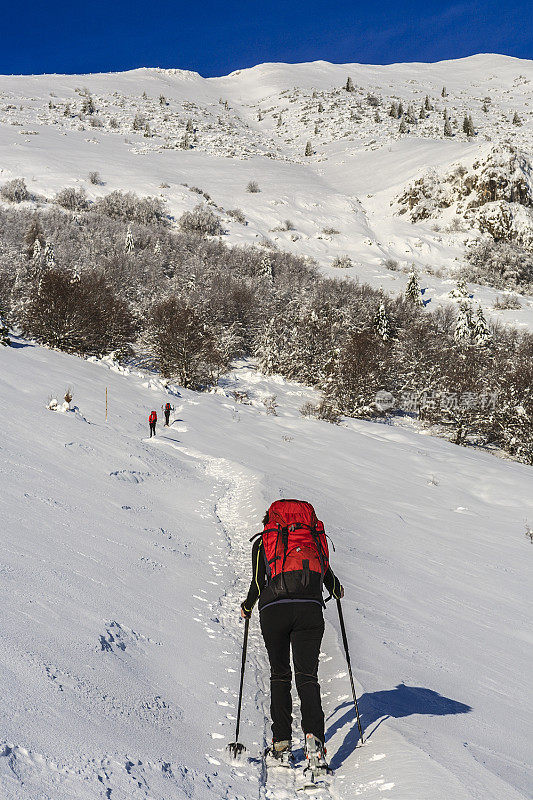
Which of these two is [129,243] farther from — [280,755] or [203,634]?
[280,755]

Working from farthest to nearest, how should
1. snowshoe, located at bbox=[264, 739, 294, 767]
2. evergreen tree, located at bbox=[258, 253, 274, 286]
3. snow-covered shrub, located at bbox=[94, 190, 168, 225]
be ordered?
snow-covered shrub, located at bbox=[94, 190, 168, 225] < evergreen tree, located at bbox=[258, 253, 274, 286] < snowshoe, located at bbox=[264, 739, 294, 767]

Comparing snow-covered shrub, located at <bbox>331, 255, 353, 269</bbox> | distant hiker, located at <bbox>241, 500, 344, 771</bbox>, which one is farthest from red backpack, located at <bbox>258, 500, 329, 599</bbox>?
snow-covered shrub, located at <bbox>331, 255, 353, 269</bbox>

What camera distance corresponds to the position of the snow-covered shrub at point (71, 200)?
62406 millimetres

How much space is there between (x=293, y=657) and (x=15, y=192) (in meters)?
70.2

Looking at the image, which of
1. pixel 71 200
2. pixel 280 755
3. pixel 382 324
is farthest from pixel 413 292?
pixel 280 755

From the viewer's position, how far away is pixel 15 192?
60.1 metres

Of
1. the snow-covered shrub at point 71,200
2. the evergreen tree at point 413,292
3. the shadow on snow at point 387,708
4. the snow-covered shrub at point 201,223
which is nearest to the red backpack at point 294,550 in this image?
the shadow on snow at point 387,708

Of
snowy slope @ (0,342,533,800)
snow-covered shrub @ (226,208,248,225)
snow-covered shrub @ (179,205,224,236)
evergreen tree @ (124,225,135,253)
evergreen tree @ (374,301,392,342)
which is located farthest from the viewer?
snow-covered shrub @ (226,208,248,225)

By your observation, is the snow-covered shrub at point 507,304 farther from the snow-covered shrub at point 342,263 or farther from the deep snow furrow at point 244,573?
the deep snow furrow at point 244,573

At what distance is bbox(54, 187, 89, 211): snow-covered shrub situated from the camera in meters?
62.4

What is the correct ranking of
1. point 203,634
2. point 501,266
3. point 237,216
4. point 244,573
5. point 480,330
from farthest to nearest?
point 237,216 < point 501,266 < point 480,330 < point 244,573 < point 203,634

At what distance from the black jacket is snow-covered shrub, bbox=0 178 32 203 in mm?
69203

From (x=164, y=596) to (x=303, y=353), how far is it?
37464mm

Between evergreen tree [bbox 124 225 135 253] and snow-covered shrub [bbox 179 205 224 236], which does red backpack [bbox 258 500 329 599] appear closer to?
evergreen tree [bbox 124 225 135 253]
